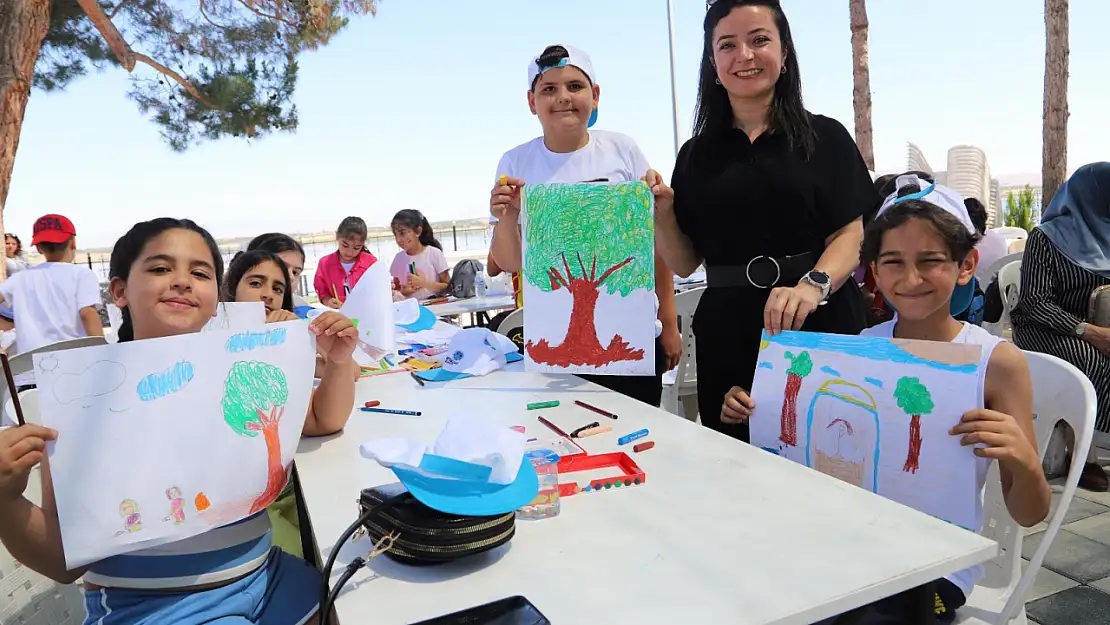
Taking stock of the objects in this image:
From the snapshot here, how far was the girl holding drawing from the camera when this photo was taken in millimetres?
2094

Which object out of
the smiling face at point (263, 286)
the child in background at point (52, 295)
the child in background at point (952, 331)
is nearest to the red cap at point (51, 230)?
the child in background at point (52, 295)

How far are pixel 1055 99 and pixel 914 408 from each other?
9720 millimetres

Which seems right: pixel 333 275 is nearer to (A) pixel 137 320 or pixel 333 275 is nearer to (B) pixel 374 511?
(A) pixel 137 320

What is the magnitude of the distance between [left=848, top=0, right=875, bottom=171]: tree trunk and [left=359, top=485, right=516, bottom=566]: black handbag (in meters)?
10.5

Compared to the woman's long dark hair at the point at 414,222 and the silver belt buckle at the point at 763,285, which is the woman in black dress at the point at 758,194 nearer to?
the silver belt buckle at the point at 763,285

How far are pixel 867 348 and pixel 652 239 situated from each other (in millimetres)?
644

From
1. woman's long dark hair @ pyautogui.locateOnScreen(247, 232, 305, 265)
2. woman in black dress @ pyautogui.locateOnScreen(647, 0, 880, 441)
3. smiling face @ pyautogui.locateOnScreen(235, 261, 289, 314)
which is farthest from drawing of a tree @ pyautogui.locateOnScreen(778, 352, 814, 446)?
woman's long dark hair @ pyautogui.locateOnScreen(247, 232, 305, 265)

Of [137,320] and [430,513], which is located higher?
[137,320]

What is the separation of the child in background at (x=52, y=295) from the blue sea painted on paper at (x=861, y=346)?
4518 mm

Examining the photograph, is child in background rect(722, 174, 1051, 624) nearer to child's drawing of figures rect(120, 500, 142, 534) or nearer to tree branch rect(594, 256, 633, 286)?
tree branch rect(594, 256, 633, 286)

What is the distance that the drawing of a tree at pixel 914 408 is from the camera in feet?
4.42

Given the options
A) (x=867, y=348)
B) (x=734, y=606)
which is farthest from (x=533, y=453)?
(x=867, y=348)

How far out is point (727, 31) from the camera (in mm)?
1723

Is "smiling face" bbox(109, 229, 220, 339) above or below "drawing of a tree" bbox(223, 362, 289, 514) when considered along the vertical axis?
above
